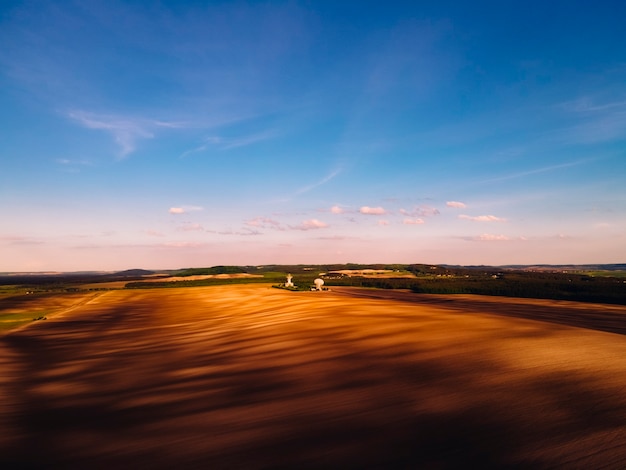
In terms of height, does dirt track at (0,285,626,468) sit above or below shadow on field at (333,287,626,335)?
above

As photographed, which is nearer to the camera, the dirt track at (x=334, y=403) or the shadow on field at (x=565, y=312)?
the dirt track at (x=334, y=403)

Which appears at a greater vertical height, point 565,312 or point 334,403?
point 334,403

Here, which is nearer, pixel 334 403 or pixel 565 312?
pixel 334 403

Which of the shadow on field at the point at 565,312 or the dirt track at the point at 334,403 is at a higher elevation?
the dirt track at the point at 334,403

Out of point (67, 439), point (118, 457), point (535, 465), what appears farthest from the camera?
point (67, 439)

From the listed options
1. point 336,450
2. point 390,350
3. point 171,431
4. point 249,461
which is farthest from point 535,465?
point 390,350

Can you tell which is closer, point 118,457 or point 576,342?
point 118,457

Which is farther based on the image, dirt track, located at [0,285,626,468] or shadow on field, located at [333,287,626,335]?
shadow on field, located at [333,287,626,335]

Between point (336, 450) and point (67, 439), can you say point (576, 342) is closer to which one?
point (336, 450)
